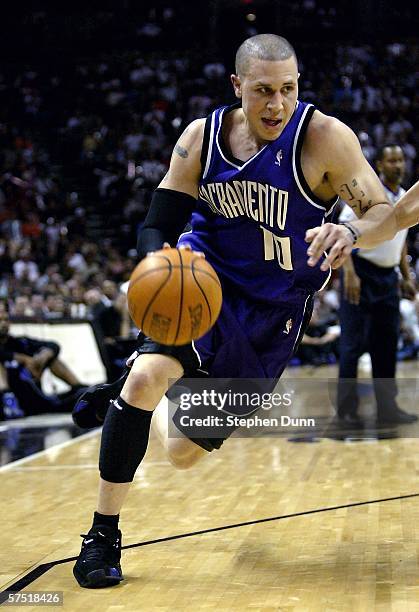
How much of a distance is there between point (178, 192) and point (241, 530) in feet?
4.71

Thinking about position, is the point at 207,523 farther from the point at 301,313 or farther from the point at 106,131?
the point at 106,131

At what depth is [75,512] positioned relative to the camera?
4371 mm

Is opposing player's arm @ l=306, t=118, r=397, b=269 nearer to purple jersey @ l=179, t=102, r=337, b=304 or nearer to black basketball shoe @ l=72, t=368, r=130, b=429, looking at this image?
purple jersey @ l=179, t=102, r=337, b=304

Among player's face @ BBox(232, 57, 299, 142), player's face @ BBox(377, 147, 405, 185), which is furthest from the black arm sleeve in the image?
player's face @ BBox(377, 147, 405, 185)

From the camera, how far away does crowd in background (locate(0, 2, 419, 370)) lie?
1712 cm

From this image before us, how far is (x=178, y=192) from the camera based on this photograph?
3.59 m

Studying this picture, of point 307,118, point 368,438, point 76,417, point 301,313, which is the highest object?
point 307,118

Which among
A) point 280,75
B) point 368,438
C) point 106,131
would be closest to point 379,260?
point 368,438

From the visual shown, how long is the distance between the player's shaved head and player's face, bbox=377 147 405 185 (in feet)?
11.4

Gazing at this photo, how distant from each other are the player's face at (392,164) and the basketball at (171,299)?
3950 millimetres

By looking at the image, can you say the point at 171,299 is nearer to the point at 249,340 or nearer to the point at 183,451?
the point at 249,340

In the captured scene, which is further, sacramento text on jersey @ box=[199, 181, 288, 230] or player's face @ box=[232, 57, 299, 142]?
sacramento text on jersey @ box=[199, 181, 288, 230]

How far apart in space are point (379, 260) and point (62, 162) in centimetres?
1435

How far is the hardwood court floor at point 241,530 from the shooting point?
118 inches
